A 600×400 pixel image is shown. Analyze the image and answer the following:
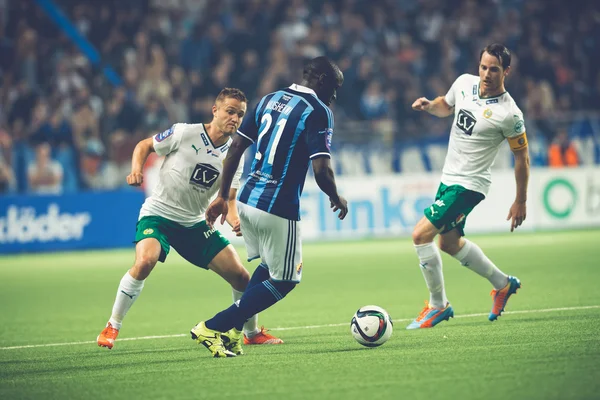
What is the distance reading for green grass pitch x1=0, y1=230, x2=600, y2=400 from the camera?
18.5 ft

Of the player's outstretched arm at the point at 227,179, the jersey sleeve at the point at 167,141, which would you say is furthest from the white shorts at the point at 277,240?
the jersey sleeve at the point at 167,141

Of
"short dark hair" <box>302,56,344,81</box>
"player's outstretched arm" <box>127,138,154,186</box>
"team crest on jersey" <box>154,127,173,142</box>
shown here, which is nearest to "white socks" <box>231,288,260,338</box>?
"player's outstretched arm" <box>127,138,154,186</box>

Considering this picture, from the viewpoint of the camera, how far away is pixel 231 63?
21.3 meters

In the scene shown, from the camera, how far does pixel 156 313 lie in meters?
10.3

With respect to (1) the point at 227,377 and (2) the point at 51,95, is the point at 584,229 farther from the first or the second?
(1) the point at 227,377

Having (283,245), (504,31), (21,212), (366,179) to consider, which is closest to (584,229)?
(366,179)

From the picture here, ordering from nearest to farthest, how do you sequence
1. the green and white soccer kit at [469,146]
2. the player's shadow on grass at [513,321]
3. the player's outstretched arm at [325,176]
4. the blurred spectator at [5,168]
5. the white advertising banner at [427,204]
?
the player's outstretched arm at [325,176], the player's shadow on grass at [513,321], the green and white soccer kit at [469,146], the blurred spectator at [5,168], the white advertising banner at [427,204]

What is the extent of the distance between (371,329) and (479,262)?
2037mm

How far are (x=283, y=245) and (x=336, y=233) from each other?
1278 centimetres

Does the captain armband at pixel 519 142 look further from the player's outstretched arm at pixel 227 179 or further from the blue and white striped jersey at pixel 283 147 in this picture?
the player's outstretched arm at pixel 227 179

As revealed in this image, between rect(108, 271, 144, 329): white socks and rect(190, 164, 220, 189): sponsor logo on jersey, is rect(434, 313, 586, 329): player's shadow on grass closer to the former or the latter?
rect(190, 164, 220, 189): sponsor logo on jersey

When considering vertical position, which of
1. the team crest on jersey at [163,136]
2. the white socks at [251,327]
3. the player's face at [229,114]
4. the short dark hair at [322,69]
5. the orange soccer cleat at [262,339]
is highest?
the short dark hair at [322,69]

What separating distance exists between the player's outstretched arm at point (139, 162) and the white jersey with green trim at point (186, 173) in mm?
152

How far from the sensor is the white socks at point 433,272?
8594 millimetres
